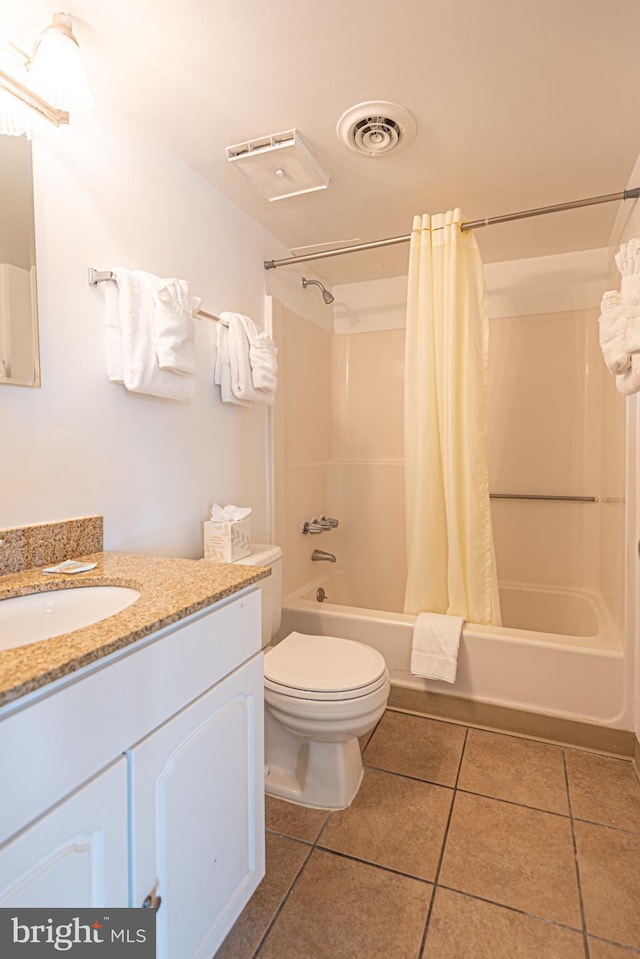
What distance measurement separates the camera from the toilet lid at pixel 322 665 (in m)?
1.46

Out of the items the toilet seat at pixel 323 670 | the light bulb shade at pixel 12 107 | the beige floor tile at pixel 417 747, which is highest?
the light bulb shade at pixel 12 107

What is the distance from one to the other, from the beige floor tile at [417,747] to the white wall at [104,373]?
1.04m

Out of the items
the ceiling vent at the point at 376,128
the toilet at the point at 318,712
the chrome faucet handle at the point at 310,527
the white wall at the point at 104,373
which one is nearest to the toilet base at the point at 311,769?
the toilet at the point at 318,712

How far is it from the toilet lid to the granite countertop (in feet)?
1.75

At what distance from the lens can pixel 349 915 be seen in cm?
116

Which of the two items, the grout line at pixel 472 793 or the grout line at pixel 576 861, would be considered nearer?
the grout line at pixel 576 861

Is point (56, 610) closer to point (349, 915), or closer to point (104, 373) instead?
point (104, 373)

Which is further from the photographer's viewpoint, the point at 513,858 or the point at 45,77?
the point at 513,858

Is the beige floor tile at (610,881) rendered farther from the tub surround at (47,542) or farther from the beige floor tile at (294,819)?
the tub surround at (47,542)

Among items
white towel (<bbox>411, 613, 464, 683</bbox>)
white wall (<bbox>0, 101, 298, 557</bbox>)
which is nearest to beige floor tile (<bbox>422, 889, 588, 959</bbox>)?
white towel (<bbox>411, 613, 464, 683</bbox>)

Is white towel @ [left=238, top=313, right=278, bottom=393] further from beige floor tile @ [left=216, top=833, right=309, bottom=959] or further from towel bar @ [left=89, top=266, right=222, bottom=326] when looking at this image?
beige floor tile @ [left=216, top=833, right=309, bottom=959]

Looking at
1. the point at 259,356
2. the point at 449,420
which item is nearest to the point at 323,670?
the point at 449,420

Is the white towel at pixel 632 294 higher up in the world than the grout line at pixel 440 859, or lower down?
higher up

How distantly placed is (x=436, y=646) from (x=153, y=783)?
136 centimetres
